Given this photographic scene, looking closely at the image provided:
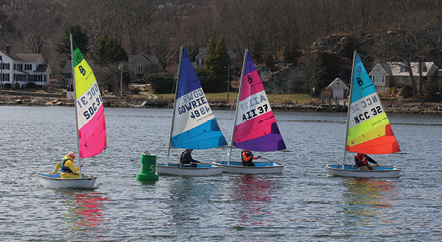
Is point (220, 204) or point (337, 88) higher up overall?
point (337, 88)

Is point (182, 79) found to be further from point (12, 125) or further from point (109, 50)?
point (109, 50)

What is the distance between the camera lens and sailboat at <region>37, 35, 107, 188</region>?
25.1 m

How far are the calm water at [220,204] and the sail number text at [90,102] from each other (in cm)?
Result: 331

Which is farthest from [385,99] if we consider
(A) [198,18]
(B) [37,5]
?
(B) [37,5]

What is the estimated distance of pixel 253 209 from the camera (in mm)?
24422

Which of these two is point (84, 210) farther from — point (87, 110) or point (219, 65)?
point (219, 65)

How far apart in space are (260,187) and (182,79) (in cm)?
647

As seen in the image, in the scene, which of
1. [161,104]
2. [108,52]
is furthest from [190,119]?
[108,52]

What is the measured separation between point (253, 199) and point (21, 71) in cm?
11077

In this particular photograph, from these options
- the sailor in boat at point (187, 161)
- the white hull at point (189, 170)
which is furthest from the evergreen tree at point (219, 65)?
the white hull at point (189, 170)

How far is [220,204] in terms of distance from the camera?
25.2 meters

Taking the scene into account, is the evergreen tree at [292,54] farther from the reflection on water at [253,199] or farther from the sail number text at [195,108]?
the reflection on water at [253,199]

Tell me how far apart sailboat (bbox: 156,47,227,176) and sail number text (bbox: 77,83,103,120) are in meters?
5.57

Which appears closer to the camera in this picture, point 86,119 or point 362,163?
point 86,119
